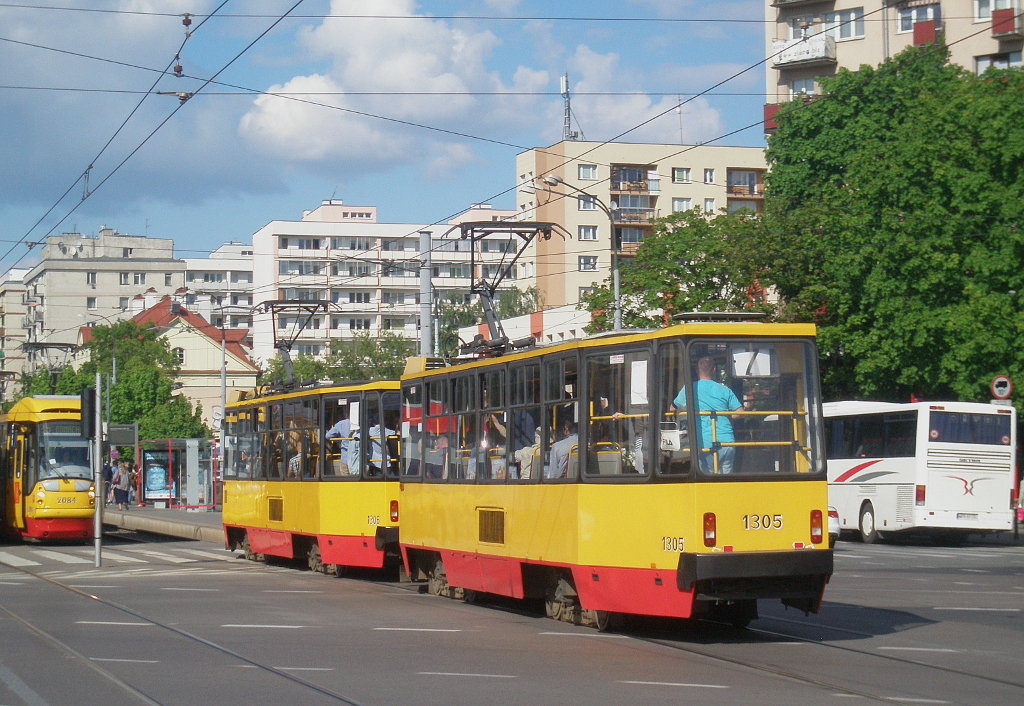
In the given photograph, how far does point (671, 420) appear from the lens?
11703 millimetres

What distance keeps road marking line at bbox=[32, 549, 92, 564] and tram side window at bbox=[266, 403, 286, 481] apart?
3845mm

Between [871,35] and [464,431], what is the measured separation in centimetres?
4902

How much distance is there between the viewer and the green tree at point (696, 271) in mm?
44906

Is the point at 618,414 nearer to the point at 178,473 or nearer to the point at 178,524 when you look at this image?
the point at 178,524

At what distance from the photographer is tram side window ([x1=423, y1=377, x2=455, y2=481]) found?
1599 cm

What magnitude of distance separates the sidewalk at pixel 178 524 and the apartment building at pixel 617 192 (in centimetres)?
4909

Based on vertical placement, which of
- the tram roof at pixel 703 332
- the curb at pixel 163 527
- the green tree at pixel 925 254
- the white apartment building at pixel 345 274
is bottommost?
the curb at pixel 163 527

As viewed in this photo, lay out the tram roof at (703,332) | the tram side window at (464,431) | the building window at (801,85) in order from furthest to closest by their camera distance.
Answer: the building window at (801,85), the tram side window at (464,431), the tram roof at (703,332)

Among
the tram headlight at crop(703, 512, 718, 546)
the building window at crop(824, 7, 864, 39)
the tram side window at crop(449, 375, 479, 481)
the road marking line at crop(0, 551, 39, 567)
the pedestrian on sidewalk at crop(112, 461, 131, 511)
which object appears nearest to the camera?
the tram headlight at crop(703, 512, 718, 546)

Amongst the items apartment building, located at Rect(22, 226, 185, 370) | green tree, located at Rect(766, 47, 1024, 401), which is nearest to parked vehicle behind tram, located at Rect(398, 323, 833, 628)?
green tree, located at Rect(766, 47, 1024, 401)

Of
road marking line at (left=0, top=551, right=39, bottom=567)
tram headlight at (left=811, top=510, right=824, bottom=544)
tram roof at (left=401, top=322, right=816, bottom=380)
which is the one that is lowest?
road marking line at (left=0, top=551, right=39, bottom=567)

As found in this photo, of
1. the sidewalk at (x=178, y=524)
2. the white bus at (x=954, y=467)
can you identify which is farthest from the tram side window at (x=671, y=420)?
the sidewalk at (x=178, y=524)

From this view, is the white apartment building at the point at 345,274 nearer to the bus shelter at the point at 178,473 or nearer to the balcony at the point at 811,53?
the balcony at the point at 811,53

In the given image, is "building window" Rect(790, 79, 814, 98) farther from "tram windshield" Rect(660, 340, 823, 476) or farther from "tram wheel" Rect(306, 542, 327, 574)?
"tram windshield" Rect(660, 340, 823, 476)
